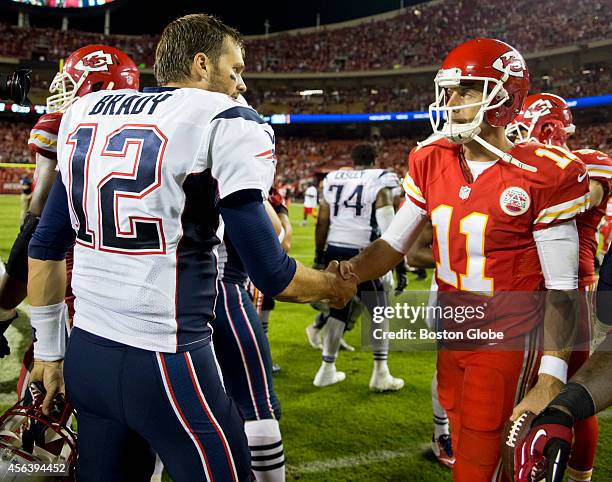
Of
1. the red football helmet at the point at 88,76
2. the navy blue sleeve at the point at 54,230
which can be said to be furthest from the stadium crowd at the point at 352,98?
the navy blue sleeve at the point at 54,230

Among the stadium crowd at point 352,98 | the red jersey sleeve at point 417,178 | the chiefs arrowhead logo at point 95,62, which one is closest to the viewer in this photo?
the red jersey sleeve at point 417,178

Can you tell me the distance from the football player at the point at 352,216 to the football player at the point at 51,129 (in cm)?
239

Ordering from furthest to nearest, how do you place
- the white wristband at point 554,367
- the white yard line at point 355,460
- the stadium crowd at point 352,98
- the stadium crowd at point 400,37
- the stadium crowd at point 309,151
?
the stadium crowd at point 352,98, the stadium crowd at point 309,151, the stadium crowd at point 400,37, the white yard line at point 355,460, the white wristband at point 554,367

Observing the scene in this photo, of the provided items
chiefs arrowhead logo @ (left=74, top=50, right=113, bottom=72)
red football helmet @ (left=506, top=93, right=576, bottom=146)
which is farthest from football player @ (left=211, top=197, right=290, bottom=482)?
red football helmet @ (left=506, top=93, right=576, bottom=146)

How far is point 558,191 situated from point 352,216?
3.10 meters

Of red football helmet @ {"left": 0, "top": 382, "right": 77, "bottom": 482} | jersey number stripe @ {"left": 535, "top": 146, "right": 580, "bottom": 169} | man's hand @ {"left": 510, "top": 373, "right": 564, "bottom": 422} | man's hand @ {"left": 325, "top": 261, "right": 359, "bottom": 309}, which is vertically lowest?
red football helmet @ {"left": 0, "top": 382, "right": 77, "bottom": 482}

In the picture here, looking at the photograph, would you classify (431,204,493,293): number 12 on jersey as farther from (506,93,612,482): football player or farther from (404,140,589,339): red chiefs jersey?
(506,93,612,482): football player

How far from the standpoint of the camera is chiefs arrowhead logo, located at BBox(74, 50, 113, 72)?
2773 mm

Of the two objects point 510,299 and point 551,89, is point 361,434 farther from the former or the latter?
point 551,89

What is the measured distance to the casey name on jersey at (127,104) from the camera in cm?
148

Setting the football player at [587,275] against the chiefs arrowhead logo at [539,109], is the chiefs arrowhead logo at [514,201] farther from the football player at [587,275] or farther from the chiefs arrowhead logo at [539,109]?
the chiefs arrowhead logo at [539,109]

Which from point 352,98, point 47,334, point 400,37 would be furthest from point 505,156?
point 400,37

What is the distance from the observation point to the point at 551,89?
101ft

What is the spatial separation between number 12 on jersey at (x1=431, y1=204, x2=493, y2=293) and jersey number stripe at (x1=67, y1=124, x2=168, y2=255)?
1087mm
